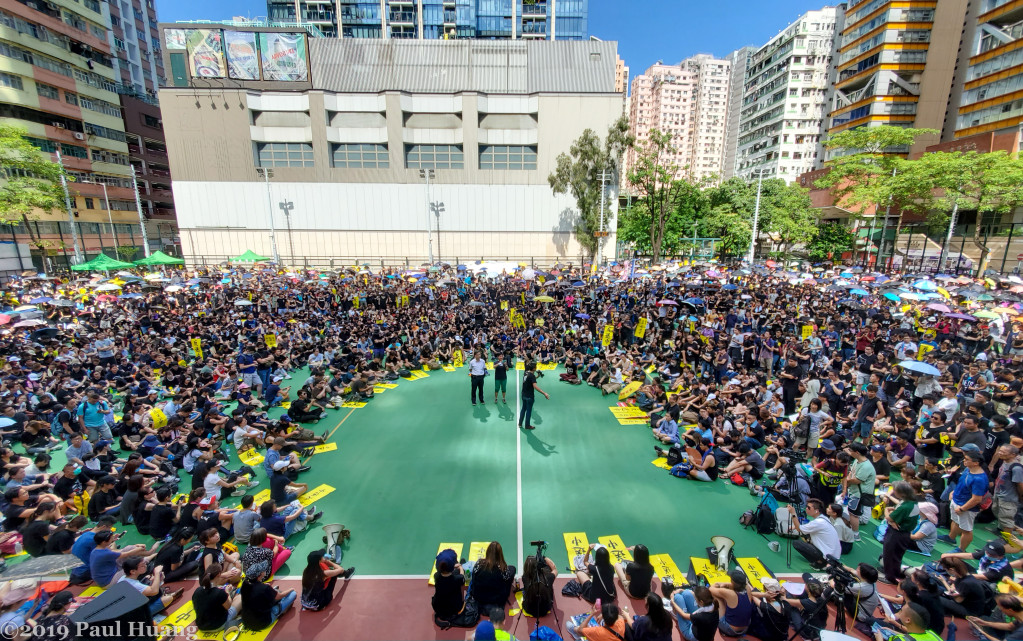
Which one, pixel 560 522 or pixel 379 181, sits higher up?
pixel 379 181

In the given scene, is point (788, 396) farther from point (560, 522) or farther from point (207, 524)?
point (207, 524)

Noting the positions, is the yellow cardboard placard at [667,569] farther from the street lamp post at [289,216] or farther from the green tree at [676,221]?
the street lamp post at [289,216]

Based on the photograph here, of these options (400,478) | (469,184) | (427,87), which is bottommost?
(400,478)

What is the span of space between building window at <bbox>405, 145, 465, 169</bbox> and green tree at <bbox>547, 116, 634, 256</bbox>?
1059 centimetres

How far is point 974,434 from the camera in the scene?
856 cm

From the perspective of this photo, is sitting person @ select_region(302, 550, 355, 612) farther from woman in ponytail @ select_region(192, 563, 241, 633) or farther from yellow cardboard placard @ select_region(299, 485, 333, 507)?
yellow cardboard placard @ select_region(299, 485, 333, 507)

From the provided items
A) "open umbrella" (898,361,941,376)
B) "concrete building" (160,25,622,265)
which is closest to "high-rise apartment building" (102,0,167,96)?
"concrete building" (160,25,622,265)

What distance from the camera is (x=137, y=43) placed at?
237 feet

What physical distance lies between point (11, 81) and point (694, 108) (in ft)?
546

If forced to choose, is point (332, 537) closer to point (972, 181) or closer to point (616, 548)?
point (616, 548)

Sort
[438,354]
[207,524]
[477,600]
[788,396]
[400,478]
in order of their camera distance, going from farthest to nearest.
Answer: [438,354] → [788,396] → [400,478] → [207,524] → [477,600]

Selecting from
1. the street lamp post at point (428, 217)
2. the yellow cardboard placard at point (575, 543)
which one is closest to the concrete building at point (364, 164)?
the street lamp post at point (428, 217)

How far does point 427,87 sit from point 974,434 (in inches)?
2195

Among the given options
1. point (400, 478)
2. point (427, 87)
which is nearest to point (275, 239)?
point (427, 87)
